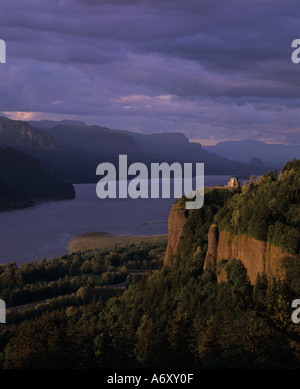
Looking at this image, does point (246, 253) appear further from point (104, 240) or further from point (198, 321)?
point (104, 240)

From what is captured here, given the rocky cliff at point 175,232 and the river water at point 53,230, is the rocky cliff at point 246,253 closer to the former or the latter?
the rocky cliff at point 175,232

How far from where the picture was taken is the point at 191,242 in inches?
2330

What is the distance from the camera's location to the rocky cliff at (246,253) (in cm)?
4066

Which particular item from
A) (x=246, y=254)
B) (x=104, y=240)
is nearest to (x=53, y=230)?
(x=104, y=240)

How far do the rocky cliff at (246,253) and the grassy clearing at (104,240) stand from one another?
85958 millimetres

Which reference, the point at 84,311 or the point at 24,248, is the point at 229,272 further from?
the point at 24,248

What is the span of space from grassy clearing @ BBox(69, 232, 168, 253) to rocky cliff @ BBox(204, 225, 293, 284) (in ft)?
282

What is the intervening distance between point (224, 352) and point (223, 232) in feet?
46.1

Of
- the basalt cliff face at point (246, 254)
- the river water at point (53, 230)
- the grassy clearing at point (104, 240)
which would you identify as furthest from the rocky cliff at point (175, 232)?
the grassy clearing at point (104, 240)

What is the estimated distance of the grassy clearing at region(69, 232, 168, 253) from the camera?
137875 mm

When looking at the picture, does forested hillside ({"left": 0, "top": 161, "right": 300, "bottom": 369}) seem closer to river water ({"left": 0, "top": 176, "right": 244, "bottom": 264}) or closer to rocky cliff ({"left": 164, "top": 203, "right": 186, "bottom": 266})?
rocky cliff ({"left": 164, "top": 203, "right": 186, "bottom": 266})

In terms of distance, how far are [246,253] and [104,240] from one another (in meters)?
107

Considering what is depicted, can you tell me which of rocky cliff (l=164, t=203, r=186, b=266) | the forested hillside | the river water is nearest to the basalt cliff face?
the forested hillside

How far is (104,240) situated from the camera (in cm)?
14900
